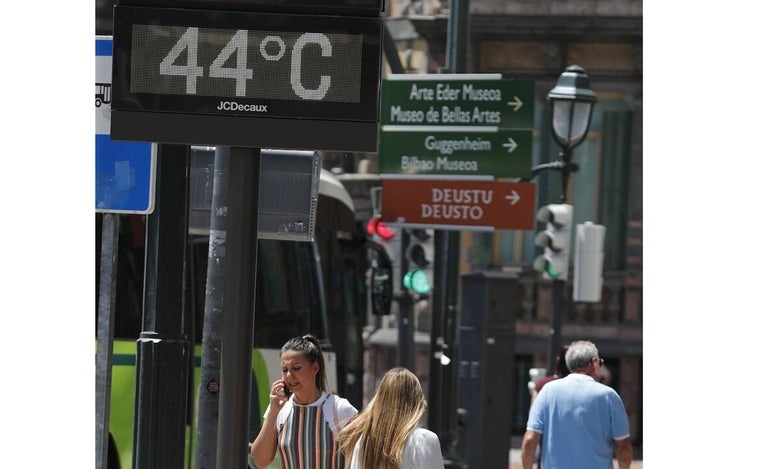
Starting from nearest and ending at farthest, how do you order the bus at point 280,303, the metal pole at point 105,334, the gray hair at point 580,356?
the metal pole at point 105,334 < the gray hair at point 580,356 < the bus at point 280,303

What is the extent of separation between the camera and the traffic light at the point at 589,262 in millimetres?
17094

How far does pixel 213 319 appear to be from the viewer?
A: 765 cm

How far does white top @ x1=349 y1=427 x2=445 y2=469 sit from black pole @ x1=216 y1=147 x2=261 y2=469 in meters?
0.68

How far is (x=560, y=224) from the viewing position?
57.4 ft

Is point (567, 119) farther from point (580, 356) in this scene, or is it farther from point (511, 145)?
point (580, 356)

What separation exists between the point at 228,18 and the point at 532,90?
10155mm

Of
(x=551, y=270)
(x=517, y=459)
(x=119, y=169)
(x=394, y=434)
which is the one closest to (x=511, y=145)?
(x=551, y=270)

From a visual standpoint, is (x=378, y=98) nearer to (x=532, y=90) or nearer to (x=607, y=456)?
(x=607, y=456)

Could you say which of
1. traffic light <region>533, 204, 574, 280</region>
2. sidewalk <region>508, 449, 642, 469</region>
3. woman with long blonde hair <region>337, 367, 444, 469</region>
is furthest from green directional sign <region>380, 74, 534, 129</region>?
woman with long blonde hair <region>337, 367, 444, 469</region>

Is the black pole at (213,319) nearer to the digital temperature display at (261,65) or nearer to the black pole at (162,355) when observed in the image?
the black pole at (162,355)

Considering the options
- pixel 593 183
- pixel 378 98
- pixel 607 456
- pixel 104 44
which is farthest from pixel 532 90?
pixel 593 183

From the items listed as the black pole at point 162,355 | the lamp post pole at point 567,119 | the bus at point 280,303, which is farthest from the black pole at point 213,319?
→ the lamp post pole at point 567,119

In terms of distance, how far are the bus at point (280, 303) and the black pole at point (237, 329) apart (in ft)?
17.1

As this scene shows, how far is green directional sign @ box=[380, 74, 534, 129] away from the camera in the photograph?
1580 cm
